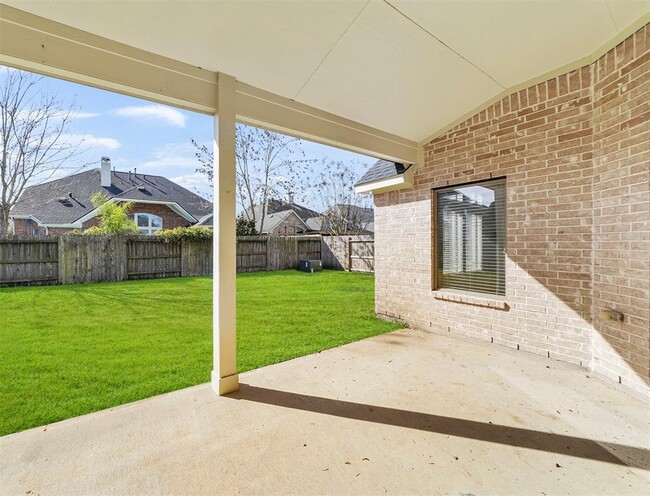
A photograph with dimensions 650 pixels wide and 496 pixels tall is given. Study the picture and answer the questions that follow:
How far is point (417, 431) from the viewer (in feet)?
7.74

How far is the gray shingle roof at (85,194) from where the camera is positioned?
15.7 m

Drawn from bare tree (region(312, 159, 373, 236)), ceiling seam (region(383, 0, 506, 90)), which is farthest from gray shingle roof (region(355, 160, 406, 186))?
bare tree (region(312, 159, 373, 236))

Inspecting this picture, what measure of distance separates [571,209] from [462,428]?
2.70m

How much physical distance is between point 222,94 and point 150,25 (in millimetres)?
724

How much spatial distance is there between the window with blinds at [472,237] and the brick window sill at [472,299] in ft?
0.33

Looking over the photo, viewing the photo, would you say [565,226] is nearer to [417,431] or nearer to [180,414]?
[417,431]

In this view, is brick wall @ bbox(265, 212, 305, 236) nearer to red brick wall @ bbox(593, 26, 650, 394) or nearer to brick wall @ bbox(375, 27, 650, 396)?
brick wall @ bbox(375, 27, 650, 396)

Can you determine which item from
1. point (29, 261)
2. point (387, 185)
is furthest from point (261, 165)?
point (387, 185)

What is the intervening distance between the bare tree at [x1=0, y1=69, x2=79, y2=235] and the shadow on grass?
14.0 meters

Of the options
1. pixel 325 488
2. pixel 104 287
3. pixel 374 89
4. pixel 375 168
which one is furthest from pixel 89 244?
pixel 325 488

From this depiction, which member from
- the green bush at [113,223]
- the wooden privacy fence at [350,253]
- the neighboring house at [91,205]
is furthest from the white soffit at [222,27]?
the neighboring house at [91,205]

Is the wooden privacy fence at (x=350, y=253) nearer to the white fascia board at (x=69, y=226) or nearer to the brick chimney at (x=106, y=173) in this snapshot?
the white fascia board at (x=69, y=226)

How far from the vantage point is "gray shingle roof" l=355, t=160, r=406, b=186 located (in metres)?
5.39

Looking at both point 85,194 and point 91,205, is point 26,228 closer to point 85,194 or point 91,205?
point 91,205
